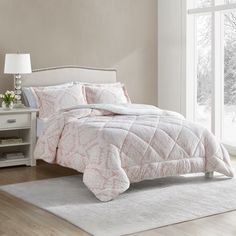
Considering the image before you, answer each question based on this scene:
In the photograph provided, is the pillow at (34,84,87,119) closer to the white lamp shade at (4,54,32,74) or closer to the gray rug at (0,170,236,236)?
the white lamp shade at (4,54,32,74)

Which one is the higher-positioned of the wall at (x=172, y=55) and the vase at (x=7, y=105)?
the wall at (x=172, y=55)

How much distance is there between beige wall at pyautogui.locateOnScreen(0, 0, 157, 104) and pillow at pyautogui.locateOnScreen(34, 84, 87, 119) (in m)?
0.51

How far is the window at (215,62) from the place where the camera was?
6.91 meters

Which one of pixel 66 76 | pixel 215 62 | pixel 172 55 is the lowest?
pixel 66 76

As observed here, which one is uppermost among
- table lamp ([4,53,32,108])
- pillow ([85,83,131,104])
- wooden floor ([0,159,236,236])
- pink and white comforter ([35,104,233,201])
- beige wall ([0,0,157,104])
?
beige wall ([0,0,157,104])

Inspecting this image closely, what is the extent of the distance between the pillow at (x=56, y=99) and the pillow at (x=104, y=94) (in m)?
0.14

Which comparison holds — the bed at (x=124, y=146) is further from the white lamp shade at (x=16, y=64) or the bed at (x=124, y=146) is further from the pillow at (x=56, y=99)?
the white lamp shade at (x=16, y=64)

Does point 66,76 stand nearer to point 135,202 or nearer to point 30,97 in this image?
point 30,97

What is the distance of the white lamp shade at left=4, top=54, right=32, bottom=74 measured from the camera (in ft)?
19.6

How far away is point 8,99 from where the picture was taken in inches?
234

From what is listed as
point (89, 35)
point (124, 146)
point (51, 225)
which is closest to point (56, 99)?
point (89, 35)

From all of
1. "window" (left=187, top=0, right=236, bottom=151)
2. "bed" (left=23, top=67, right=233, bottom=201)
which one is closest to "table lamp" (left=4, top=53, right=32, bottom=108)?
"bed" (left=23, top=67, right=233, bottom=201)

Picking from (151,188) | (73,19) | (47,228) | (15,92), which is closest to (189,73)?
(73,19)

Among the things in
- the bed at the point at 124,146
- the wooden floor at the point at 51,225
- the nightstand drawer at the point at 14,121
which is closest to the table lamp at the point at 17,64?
the nightstand drawer at the point at 14,121
